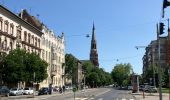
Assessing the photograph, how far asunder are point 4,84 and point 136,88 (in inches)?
1061

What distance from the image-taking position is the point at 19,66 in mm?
71812

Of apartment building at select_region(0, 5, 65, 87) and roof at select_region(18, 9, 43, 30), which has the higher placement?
roof at select_region(18, 9, 43, 30)

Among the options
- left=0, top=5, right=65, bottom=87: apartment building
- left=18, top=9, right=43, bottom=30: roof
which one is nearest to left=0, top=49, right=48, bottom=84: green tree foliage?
left=0, top=5, right=65, bottom=87: apartment building

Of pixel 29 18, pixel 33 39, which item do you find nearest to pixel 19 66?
pixel 33 39

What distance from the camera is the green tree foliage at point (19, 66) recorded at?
70.8 meters

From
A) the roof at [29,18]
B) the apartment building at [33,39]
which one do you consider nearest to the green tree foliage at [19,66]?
the apartment building at [33,39]

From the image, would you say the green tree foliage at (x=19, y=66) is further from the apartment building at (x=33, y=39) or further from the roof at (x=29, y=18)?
the roof at (x=29, y=18)

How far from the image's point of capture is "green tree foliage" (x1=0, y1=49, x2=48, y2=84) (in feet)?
232

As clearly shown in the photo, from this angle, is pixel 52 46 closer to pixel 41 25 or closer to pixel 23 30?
pixel 41 25

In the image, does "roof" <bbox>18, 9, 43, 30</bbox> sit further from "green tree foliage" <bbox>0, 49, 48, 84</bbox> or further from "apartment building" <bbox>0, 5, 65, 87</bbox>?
"green tree foliage" <bbox>0, 49, 48, 84</bbox>

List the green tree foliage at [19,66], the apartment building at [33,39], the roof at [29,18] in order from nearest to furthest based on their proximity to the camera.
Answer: the green tree foliage at [19,66]
the apartment building at [33,39]
the roof at [29,18]

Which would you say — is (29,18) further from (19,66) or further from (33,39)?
(19,66)

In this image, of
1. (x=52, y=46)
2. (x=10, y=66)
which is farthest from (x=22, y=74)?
(x=52, y=46)

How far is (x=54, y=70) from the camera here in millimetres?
115312
